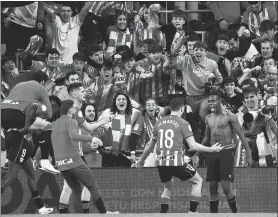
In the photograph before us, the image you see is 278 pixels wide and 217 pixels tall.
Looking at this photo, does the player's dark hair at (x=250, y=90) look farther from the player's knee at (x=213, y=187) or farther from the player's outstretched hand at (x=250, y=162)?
the player's knee at (x=213, y=187)

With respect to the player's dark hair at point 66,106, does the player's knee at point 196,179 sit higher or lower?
lower

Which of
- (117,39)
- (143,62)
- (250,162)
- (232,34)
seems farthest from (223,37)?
(250,162)

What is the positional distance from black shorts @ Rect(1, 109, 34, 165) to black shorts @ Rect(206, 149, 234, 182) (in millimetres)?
2666

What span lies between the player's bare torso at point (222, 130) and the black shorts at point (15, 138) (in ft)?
8.94

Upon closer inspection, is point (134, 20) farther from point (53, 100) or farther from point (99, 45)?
point (53, 100)

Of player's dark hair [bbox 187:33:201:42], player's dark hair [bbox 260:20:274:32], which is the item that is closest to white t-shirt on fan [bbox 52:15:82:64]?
player's dark hair [bbox 187:33:201:42]

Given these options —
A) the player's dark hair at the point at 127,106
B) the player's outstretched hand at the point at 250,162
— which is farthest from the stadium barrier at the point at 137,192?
the player's dark hair at the point at 127,106

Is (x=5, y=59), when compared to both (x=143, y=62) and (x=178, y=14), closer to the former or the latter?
(x=143, y=62)

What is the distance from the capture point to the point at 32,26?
51.2 ft

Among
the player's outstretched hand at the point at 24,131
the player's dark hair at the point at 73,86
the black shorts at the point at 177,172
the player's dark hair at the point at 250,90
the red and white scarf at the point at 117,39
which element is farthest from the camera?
the red and white scarf at the point at 117,39

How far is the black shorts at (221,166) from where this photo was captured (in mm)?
12422

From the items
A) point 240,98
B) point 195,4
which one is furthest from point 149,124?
point 195,4

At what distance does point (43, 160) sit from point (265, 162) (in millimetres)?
3577

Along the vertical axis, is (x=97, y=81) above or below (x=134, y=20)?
below
